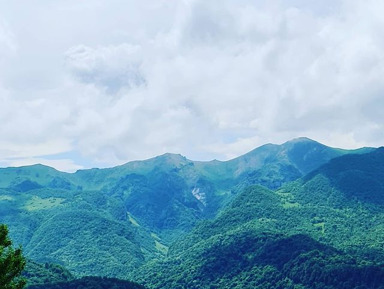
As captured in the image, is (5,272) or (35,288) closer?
(5,272)

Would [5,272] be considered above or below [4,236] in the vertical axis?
below

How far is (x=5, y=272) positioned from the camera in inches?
2406

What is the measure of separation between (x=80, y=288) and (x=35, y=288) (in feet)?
56.6

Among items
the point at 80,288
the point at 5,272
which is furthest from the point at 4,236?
the point at 80,288

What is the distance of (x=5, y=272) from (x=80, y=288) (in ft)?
477

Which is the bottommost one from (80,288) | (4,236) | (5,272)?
(80,288)

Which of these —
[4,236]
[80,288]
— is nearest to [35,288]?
[80,288]

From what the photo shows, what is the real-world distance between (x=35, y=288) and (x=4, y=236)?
147 meters

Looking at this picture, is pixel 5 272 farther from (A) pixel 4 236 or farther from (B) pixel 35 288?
(B) pixel 35 288

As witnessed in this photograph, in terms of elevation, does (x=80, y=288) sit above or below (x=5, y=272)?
below

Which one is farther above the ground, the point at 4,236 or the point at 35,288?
the point at 4,236

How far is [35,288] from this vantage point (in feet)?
647

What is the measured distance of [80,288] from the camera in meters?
199

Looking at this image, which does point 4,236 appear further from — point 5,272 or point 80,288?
point 80,288
